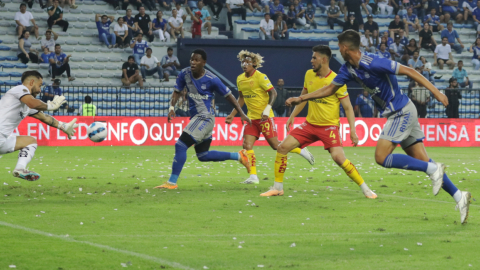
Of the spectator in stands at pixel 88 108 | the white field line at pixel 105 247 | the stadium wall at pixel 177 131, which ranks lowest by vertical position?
the stadium wall at pixel 177 131

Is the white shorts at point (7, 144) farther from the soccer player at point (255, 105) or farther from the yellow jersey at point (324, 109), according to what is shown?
the yellow jersey at point (324, 109)

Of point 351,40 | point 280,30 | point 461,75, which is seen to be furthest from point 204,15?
point 351,40

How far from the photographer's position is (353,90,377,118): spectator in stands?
2611 cm

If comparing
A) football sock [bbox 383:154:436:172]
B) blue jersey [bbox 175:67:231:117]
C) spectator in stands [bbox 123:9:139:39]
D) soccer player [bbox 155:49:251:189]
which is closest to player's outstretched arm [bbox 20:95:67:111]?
soccer player [bbox 155:49:251:189]

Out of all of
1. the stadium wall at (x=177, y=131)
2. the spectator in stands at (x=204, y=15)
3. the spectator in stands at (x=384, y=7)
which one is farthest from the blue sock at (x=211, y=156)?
the spectator in stands at (x=384, y=7)

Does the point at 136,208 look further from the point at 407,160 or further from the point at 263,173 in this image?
the point at 263,173

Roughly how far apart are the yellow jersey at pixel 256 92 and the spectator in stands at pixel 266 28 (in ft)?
59.3

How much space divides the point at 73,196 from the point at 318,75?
A: 418 centimetres

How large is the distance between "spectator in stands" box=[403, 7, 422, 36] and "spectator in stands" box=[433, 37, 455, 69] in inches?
78.2

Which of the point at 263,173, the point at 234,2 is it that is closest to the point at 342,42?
the point at 263,173

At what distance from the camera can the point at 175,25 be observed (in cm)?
2981

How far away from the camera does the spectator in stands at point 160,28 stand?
29438 millimetres

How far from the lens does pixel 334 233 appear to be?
7391 millimetres

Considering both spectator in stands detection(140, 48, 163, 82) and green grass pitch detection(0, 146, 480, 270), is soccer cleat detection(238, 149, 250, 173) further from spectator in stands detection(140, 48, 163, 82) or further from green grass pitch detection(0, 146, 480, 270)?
spectator in stands detection(140, 48, 163, 82)
